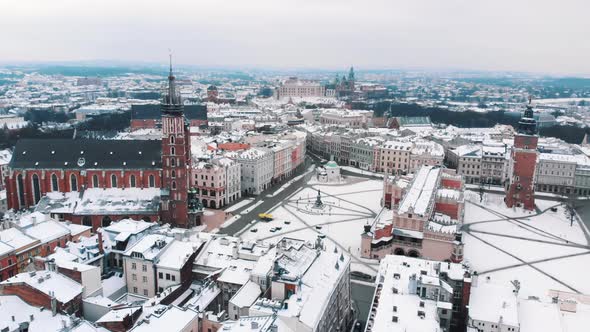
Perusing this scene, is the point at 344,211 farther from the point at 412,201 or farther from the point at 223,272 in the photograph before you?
the point at 223,272

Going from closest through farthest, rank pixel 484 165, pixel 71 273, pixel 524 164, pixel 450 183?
pixel 71 273, pixel 524 164, pixel 450 183, pixel 484 165

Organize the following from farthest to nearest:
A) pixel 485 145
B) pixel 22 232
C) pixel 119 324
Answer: pixel 485 145, pixel 22 232, pixel 119 324

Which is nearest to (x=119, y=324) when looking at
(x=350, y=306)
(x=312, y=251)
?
(x=312, y=251)

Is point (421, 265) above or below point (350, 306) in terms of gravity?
above

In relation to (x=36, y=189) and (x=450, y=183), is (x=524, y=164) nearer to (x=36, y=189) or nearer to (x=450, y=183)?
(x=450, y=183)

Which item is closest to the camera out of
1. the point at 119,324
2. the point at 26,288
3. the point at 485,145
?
the point at 119,324

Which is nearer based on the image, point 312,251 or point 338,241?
point 312,251

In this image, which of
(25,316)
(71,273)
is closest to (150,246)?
(71,273)

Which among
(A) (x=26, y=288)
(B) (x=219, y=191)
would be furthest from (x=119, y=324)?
(B) (x=219, y=191)
